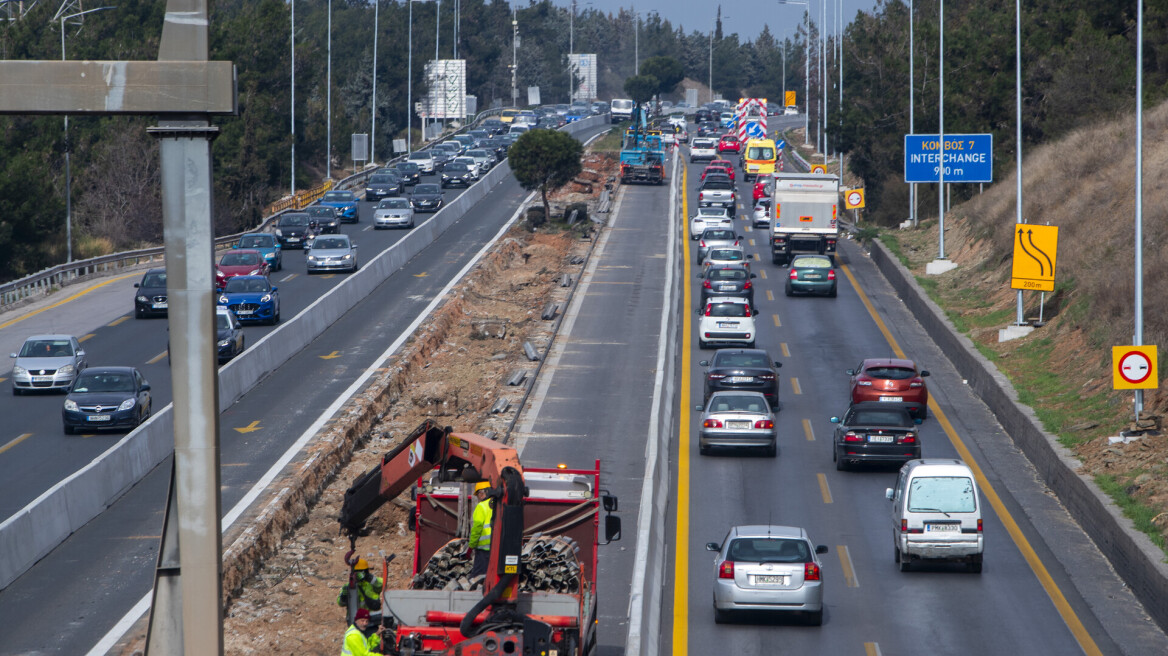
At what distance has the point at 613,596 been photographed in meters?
19.8

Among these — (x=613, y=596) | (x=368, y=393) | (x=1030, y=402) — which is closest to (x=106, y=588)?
(x=613, y=596)

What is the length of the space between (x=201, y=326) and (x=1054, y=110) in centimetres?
5642

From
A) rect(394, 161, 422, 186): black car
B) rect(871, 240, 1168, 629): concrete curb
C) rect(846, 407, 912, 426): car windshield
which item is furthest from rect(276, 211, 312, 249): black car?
rect(846, 407, 912, 426): car windshield

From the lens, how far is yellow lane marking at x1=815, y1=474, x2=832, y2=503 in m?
25.5

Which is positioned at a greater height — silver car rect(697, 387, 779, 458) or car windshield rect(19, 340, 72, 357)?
car windshield rect(19, 340, 72, 357)

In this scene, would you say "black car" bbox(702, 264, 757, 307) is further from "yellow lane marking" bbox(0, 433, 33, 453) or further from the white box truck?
"yellow lane marking" bbox(0, 433, 33, 453)

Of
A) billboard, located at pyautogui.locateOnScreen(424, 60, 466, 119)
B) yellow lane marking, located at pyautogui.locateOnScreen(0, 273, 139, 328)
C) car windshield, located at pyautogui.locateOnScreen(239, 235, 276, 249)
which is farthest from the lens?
billboard, located at pyautogui.locateOnScreen(424, 60, 466, 119)

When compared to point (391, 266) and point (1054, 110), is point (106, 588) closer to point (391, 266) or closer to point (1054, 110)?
point (391, 266)

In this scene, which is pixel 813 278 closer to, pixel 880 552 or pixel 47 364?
pixel 880 552

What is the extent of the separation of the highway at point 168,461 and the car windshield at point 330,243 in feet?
4.82

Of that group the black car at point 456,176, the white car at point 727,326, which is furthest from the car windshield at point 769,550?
the black car at point 456,176

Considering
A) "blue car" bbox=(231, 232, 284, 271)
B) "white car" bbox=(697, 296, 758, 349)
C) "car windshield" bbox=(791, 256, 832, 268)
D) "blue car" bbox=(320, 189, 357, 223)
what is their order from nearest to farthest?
"white car" bbox=(697, 296, 758, 349)
"car windshield" bbox=(791, 256, 832, 268)
"blue car" bbox=(231, 232, 284, 271)
"blue car" bbox=(320, 189, 357, 223)

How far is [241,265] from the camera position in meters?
47.2

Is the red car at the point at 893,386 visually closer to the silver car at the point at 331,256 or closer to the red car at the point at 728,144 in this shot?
the silver car at the point at 331,256
